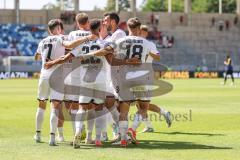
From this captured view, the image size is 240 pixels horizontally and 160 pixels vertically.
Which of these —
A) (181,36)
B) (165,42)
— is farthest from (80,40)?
(181,36)

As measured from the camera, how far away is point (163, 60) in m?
70.5

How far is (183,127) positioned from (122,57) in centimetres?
470

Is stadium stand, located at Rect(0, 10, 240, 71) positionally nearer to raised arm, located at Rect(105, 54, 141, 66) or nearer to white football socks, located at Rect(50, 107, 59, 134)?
raised arm, located at Rect(105, 54, 141, 66)

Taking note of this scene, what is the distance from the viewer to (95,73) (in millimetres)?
13133

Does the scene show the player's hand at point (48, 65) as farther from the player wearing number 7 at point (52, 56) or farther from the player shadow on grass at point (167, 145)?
the player shadow on grass at point (167, 145)

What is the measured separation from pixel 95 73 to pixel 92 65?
0.17 metres

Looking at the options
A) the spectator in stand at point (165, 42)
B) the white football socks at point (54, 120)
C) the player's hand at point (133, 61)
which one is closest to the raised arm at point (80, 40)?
the player's hand at point (133, 61)

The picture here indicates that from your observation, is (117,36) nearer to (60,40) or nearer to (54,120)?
(60,40)

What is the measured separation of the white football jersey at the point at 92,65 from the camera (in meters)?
13.1

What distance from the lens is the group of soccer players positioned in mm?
13102

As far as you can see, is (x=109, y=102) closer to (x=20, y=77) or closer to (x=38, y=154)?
(x=38, y=154)

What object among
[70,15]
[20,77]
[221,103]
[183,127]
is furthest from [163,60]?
[183,127]

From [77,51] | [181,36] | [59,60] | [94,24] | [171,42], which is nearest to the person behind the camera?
[94,24]

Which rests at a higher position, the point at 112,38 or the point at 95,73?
the point at 112,38
